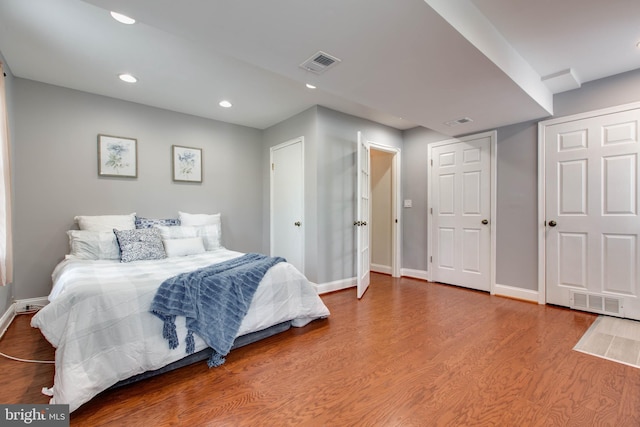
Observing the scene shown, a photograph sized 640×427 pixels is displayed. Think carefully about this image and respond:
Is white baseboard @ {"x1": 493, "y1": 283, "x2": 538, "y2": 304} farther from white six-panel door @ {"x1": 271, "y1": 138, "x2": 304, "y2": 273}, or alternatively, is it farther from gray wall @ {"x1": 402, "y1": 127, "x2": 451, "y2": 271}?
white six-panel door @ {"x1": 271, "y1": 138, "x2": 304, "y2": 273}

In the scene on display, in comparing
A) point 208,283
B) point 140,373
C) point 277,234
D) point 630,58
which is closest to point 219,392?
point 140,373

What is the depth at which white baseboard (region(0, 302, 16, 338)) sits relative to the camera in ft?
8.45

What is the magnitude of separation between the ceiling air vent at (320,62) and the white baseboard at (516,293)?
3.39m

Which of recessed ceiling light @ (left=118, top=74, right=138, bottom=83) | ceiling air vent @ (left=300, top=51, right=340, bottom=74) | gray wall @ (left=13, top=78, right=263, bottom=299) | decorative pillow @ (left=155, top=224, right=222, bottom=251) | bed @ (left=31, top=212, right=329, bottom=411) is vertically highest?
recessed ceiling light @ (left=118, top=74, right=138, bottom=83)

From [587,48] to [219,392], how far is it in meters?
3.92

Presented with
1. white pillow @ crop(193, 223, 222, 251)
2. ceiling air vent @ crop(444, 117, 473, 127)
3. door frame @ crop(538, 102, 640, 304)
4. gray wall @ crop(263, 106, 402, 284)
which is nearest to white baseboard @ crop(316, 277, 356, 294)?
gray wall @ crop(263, 106, 402, 284)

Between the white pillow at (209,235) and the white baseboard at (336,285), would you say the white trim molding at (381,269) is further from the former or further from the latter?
the white pillow at (209,235)

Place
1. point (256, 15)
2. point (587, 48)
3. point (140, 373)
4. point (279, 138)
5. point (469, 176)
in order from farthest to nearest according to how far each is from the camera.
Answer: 1. point (279, 138)
2. point (469, 176)
3. point (587, 48)
4. point (140, 373)
5. point (256, 15)

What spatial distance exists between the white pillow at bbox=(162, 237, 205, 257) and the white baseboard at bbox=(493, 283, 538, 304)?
376 cm

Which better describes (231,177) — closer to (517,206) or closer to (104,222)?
(104,222)

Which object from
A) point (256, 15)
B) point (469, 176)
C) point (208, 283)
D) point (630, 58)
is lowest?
point (208, 283)

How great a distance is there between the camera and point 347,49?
1.99 meters

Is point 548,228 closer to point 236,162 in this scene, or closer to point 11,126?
point 236,162

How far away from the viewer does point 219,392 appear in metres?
1.75
